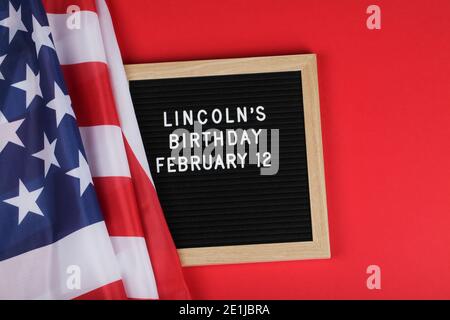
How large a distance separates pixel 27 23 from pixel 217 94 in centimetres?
64

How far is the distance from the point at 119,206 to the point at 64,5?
682mm

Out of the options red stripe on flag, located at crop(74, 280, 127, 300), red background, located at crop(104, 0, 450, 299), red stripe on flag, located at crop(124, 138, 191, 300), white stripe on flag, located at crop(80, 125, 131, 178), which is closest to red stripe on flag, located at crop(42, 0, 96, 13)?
red background, located at crop(104, 0, 450, 299)

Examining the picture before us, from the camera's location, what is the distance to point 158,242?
2006mm

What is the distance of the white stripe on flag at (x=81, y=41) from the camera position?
2.04 m

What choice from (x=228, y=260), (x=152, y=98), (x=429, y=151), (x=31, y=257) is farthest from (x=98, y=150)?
(x=429, y=151)

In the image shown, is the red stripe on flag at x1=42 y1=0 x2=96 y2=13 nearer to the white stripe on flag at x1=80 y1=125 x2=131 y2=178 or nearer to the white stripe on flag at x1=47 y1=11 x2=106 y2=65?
the white stripe on flag at x1=47 y1=11 x2=106 y2=65

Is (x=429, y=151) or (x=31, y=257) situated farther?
(x=429, y=151)

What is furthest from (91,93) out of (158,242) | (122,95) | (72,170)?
(158,242)

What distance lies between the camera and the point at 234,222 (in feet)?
6.80

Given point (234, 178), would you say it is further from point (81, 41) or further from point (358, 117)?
point (81, 41)

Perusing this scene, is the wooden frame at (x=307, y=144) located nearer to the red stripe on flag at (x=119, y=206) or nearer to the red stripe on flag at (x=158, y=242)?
the red stripe on flag at (x=158, y=242)

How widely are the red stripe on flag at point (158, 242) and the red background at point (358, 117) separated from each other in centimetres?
9

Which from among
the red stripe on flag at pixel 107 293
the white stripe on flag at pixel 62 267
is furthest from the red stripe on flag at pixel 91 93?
the red stripe on flag at pixel 107 293

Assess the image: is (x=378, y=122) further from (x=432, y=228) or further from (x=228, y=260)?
(x=228, y=260)
